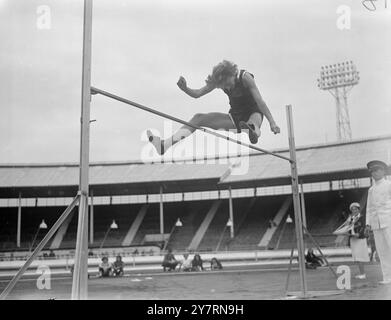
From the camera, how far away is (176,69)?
5.59 m

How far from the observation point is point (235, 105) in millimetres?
4789

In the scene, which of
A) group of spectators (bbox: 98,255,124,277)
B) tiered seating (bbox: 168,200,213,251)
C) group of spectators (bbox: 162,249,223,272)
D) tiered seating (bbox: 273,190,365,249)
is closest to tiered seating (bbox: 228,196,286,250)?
tiered seating (bbox: 273,190,365,249)

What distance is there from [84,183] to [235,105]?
6.48ft

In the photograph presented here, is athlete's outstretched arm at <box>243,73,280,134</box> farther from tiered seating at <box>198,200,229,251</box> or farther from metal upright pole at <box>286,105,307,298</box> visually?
tiered seating at <box>198,200,229,251</box>

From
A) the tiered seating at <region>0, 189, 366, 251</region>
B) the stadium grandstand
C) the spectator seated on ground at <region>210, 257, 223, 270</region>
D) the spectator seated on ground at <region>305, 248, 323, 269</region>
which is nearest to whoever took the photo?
the spectator seated on ground at <region>305, 248, 323, 269</region>

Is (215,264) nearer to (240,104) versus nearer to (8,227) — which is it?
(240,104)

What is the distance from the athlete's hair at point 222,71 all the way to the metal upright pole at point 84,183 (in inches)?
58.2

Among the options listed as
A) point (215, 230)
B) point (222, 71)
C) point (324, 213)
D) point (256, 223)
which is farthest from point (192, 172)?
point (222, 71)

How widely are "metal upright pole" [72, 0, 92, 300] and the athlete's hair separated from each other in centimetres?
148

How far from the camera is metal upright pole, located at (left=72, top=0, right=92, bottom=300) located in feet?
10.8

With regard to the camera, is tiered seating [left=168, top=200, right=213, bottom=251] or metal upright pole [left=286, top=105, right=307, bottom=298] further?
tiered seating [left=168, top=200, right=213, bottom=251]
